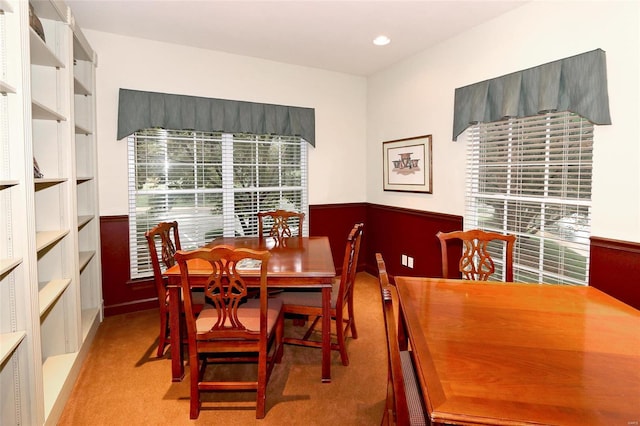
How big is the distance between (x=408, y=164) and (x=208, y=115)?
2.19 meters

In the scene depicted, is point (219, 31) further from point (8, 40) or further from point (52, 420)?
point (52, 420)

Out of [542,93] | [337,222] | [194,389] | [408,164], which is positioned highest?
[542,93]

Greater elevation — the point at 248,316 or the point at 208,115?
the point at 208,115

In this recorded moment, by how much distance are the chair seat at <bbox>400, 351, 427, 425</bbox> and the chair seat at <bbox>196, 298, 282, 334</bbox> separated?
0.85m

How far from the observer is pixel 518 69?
2957mm

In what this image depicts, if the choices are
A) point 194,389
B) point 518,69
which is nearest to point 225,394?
point 194,389

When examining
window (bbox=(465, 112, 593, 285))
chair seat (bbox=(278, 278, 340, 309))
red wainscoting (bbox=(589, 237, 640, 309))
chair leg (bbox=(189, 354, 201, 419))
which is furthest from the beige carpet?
red wainscoting (bbox=(589, 237, 640, 309))

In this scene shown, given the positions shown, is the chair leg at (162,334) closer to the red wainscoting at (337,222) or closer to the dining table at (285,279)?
the dining table at (285,279)

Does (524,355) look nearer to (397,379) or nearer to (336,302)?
(397,379)

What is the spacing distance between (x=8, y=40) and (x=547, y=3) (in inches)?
129

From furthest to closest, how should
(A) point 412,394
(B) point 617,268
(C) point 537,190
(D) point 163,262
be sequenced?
1. (C) point 537,190
2. (D) point 163,262
3. (B) point 617,268
4. (A) point 412,394

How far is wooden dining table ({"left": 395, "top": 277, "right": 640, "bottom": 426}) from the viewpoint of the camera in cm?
94

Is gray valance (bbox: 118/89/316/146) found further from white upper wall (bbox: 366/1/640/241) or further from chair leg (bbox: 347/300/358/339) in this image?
chair leg (bbox: 347/300/358/339)

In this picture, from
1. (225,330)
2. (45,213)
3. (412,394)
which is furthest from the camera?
(45,213)
